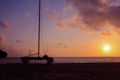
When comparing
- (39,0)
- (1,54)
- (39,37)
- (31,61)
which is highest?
(39,0)

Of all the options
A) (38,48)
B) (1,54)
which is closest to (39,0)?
(38,48)

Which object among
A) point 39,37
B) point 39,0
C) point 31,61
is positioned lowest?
point 31,61

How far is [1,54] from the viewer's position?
118m

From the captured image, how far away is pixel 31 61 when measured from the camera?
66.1m

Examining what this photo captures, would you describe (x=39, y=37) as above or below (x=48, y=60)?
above
